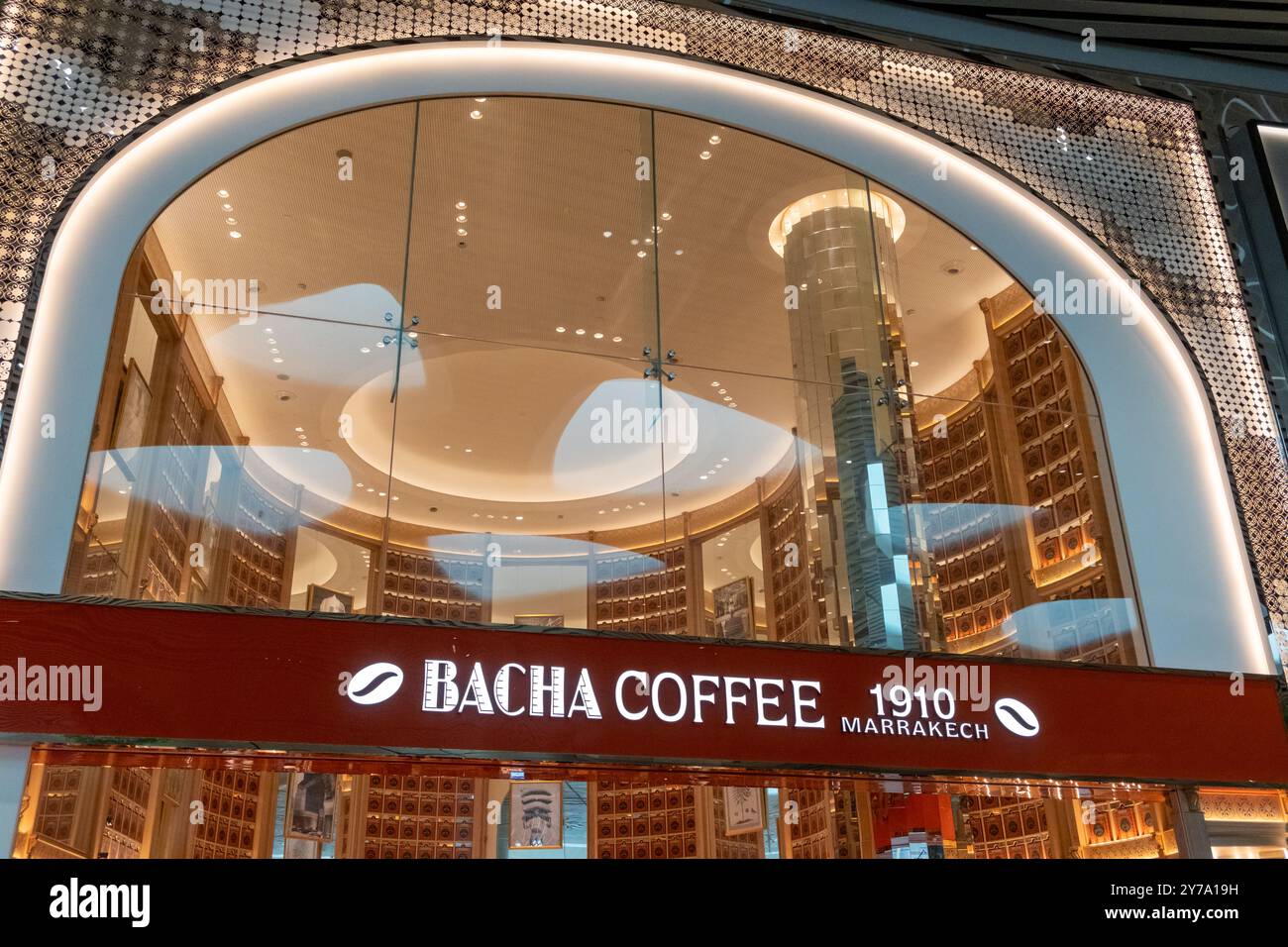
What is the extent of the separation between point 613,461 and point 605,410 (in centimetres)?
38

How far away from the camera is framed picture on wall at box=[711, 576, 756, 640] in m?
6.34

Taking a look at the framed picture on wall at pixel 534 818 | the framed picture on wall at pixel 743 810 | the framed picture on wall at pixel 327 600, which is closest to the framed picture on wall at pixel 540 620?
the framed picture on wall at pixel 327 600

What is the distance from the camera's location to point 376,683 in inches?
215

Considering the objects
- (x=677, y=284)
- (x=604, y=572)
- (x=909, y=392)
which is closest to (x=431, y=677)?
(x=604, y=572)

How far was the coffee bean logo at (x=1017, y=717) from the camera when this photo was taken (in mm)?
6336

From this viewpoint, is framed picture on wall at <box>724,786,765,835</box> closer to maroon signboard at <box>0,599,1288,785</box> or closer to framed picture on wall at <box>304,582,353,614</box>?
maroon signboard at <box>0,599,1288,785</box>

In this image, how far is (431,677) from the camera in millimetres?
5574

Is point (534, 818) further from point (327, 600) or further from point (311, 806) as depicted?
point (327, 600)

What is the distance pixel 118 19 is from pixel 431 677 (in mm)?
4651

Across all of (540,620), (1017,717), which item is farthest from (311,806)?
(1017,717)

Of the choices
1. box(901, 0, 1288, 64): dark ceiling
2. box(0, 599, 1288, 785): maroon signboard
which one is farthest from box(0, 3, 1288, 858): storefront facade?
box(901, 0, 1288, 64): dark ceiling

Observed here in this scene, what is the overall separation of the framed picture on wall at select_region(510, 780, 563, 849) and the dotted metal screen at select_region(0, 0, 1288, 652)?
3.54 m

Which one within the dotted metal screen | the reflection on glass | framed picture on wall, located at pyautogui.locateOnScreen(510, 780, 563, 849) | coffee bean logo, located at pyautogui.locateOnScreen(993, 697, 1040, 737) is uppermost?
the dotted metal screen

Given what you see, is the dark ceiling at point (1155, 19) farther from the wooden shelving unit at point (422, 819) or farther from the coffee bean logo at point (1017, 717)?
the wooden shelving unit at point (422, 819)
